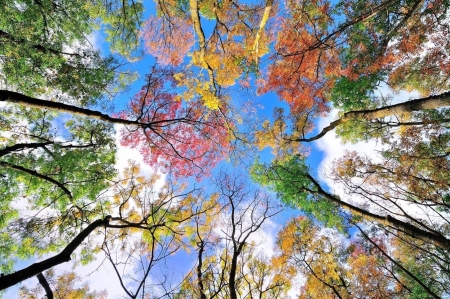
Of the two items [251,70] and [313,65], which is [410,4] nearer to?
[313,65]

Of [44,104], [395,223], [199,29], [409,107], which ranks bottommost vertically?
[395,223]

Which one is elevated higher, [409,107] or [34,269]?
[409,107]

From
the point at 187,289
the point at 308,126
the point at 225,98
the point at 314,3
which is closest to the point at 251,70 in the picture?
the point at 225,98

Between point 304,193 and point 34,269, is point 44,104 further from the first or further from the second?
point 304,193

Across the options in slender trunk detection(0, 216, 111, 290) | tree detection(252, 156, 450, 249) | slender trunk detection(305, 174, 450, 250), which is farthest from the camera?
tree detection(252, 156, 450, 249)

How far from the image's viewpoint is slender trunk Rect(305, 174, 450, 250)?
5750 mm

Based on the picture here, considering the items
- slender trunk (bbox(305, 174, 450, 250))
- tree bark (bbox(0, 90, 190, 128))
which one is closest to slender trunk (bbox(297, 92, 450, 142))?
slender trunk (bbox(305, 174, 450, 250))

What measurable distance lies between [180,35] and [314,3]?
19.2 feet

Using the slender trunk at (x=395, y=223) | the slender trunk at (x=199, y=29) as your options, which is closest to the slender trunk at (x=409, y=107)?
the slender trunk at (x=395, y=223)

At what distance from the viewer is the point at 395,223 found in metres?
7.25

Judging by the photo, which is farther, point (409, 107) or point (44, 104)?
point (409, 107)

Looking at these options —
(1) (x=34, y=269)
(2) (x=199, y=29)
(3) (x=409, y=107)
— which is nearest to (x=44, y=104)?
(1) (x=34, y=269)

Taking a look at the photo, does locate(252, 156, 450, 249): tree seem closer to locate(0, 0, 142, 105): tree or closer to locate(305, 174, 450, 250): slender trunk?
locate(305, 174, 450, 250): slender trunk

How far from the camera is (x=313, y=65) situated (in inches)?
477
